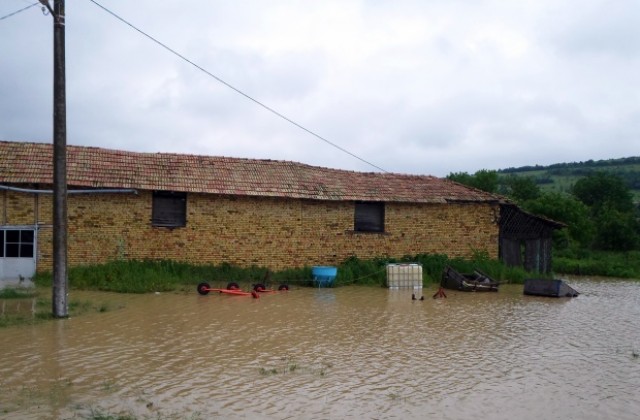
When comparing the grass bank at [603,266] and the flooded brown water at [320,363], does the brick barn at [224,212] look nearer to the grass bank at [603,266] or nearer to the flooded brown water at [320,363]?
the flooded brown water at [320,363]

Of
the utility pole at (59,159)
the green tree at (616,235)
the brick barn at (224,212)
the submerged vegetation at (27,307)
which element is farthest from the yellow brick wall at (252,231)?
the green tree at (616,235)

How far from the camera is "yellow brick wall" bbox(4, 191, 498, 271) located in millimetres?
19000

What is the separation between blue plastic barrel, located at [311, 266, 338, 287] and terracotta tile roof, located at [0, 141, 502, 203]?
273cm

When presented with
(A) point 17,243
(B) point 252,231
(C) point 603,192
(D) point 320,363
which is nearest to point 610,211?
(C) point 603,192

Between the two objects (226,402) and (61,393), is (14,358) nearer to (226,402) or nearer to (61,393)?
(61,393)

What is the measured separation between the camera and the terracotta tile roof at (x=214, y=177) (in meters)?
19.1

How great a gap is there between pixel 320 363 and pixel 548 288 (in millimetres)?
11841

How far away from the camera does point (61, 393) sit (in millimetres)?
7398

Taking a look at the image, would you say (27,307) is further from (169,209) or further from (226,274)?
(226,274)

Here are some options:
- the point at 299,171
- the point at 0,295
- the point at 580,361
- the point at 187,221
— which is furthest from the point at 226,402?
the point at 299,171

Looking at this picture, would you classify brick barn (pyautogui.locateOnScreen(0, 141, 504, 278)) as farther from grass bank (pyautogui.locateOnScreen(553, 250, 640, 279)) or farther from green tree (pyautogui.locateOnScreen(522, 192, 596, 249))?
green tree (pyautogui.locateOnScreen(522, 192, 596, 249))

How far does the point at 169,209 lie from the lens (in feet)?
66.0

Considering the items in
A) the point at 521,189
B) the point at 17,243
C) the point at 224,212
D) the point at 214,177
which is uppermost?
the point at 521,189

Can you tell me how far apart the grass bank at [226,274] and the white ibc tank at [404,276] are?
605 millimetres
